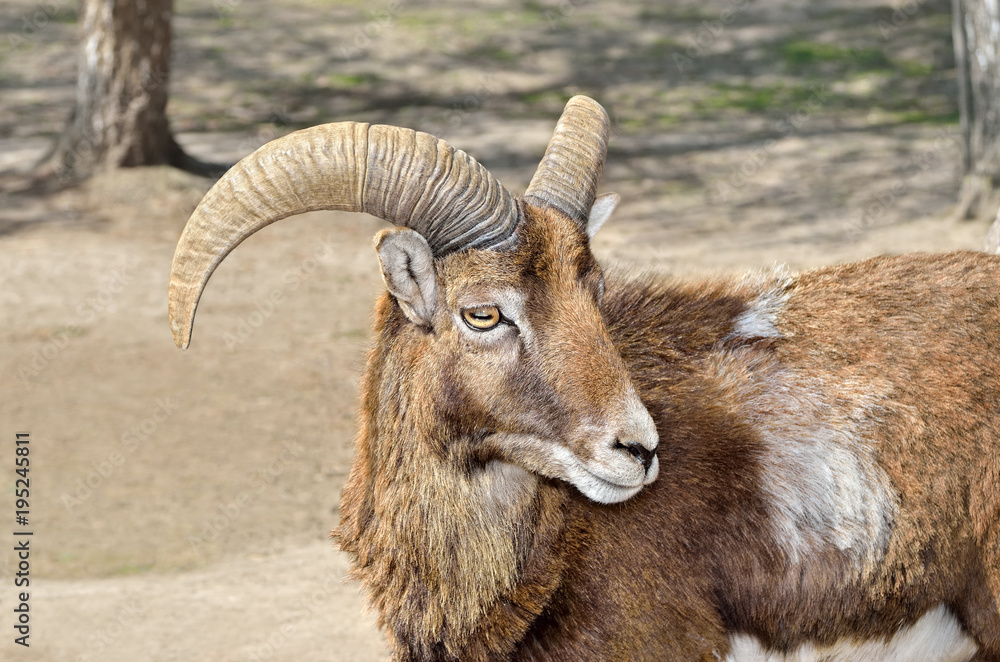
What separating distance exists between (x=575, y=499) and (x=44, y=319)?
862 centimetres

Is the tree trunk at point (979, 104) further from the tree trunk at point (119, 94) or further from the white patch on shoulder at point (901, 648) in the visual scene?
the tree trunk at point (119, 94)

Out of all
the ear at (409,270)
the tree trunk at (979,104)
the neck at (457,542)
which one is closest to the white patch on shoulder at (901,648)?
the neck at (457,542)

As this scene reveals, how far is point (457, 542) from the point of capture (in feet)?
15.1

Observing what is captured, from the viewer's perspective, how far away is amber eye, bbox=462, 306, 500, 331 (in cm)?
438

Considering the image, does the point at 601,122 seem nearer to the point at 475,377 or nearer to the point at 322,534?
the point at 475,377

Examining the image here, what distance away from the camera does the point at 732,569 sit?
463cm

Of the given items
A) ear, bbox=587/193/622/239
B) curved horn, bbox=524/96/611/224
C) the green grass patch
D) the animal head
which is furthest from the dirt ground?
the animal head

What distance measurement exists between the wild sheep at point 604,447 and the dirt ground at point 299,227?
191 cm

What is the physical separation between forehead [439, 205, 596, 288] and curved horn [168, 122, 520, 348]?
7 cm

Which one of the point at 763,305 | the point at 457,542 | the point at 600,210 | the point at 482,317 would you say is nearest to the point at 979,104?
the point at 763,305

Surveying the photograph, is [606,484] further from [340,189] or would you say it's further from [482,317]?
[340,189]

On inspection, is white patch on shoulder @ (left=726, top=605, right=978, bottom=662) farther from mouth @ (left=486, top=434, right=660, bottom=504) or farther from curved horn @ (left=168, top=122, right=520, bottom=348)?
curved horn @ (left=168, top=122, right=520, bottom=348)

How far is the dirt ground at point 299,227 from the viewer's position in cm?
753

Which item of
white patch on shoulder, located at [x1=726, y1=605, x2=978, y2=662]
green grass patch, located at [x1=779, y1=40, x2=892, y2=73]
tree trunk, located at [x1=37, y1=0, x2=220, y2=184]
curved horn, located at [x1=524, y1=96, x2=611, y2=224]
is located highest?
curved horn, located at [x1=524, y1=96, x2=611, y2=224]
